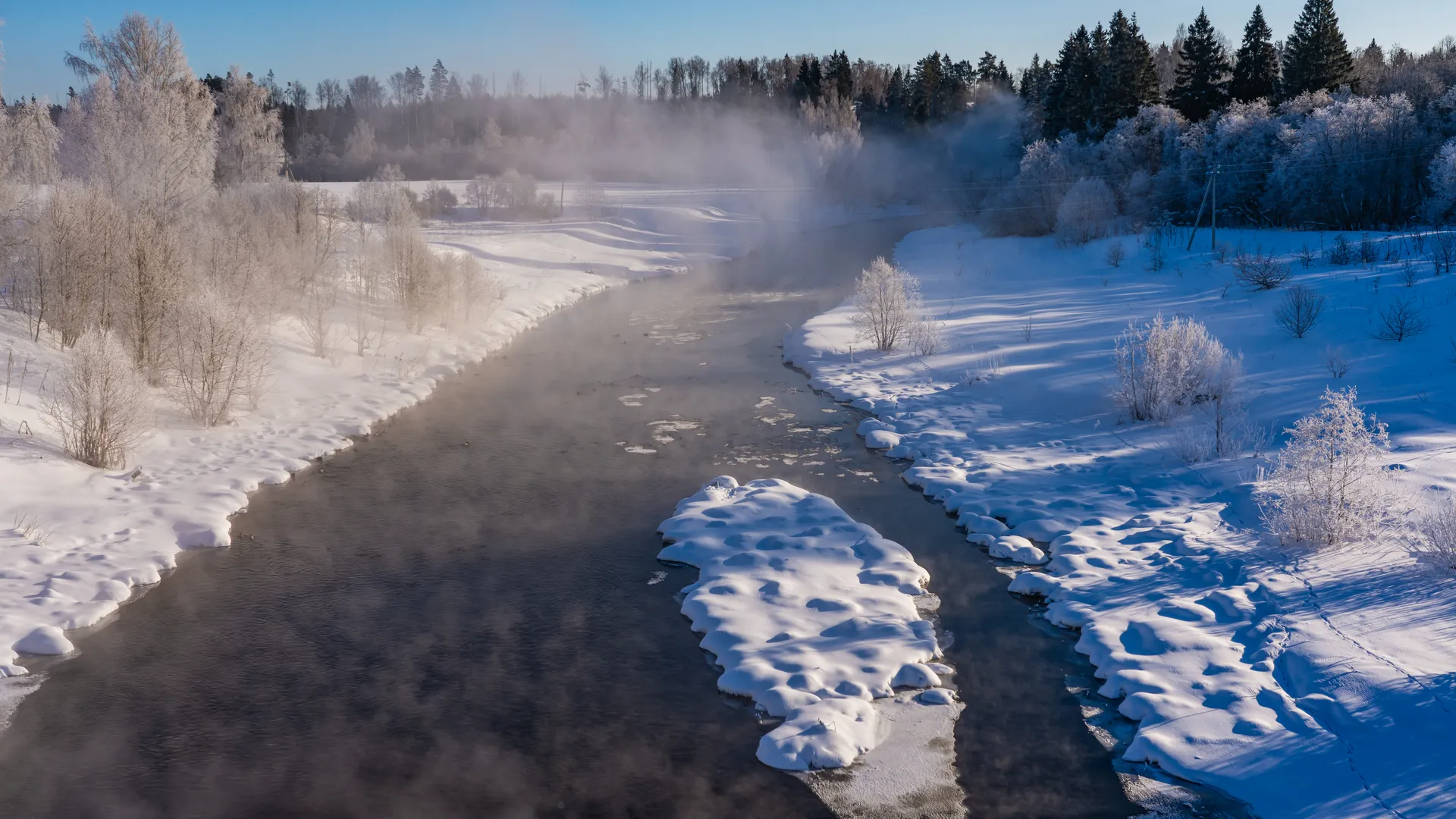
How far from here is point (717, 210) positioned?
5784cm

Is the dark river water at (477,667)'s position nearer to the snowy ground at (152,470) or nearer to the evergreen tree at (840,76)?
the snowy ground at (152,470)

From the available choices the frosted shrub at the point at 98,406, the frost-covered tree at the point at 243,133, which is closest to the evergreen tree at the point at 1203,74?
the frost-covered tree at the point at 243,133

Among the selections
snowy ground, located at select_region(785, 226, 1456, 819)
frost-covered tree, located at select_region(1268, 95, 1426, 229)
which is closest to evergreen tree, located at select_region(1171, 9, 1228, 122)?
frost-covered tree, located at select_region(1268, 95, 1426, 229)

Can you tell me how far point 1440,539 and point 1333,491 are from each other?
32.4 inches

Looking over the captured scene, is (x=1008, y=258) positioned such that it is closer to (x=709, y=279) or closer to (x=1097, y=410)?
(x=709, y=279)

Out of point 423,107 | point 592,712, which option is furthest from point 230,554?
point 423,107

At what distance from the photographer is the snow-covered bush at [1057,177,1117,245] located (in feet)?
98.4

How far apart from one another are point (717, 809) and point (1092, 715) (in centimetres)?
257

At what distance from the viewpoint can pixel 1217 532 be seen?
8.76 meters

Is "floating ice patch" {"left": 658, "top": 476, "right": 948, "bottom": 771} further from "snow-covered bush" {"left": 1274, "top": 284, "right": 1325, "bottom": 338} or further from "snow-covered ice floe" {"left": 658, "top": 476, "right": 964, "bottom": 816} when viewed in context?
"snow-covered bush" {"left": 1274, "top": 284, "right": 1325, "bottom": 338}

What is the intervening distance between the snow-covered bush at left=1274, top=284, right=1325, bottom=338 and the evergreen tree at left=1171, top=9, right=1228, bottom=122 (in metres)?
31.9

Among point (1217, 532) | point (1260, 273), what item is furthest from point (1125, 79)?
point (1217, 532)

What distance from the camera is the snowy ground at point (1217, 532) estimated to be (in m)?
5.59

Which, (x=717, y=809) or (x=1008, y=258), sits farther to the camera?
(x=1008, y=258)
